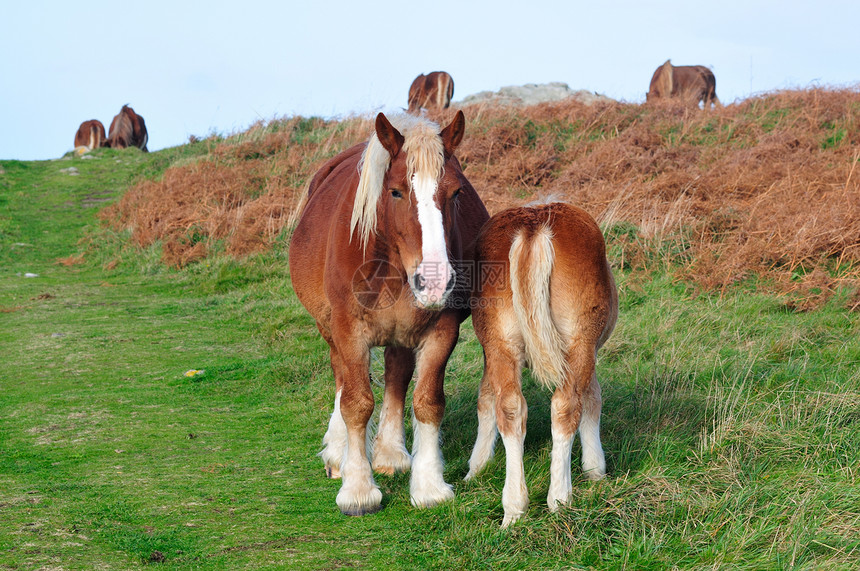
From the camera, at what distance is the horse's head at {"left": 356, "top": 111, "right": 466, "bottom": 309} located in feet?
10.9

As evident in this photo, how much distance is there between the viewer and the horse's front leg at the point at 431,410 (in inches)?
156

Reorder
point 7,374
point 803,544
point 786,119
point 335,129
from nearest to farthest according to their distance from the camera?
point 803,544, point 7,374, point 786,119, point 335,129

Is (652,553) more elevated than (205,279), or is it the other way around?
(205,279)

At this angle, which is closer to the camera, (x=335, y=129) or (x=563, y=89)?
(x=335, y=129)

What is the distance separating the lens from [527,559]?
315 centimetres

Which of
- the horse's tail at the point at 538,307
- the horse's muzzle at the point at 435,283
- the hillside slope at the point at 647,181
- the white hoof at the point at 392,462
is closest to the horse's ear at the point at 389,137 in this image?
the horse's muzzle at the point at 435,283

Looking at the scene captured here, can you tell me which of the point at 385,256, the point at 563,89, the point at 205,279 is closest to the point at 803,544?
the point at 385,256

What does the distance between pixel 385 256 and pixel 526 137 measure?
1009cm

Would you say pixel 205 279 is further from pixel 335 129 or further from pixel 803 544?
pixel 803 544

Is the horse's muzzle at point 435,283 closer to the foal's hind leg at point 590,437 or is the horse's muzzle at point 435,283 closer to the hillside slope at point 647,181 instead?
the foal's hind leg at point 590,437

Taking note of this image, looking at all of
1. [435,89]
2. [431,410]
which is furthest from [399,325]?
[435,89]

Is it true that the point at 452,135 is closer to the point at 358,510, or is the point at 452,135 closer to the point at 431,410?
the point at 431,410

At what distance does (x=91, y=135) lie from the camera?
29.6 m

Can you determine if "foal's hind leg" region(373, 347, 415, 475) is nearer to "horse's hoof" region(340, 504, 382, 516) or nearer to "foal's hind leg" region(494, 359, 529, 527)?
"horse's hoof" region(340, 504, 382, 516)
